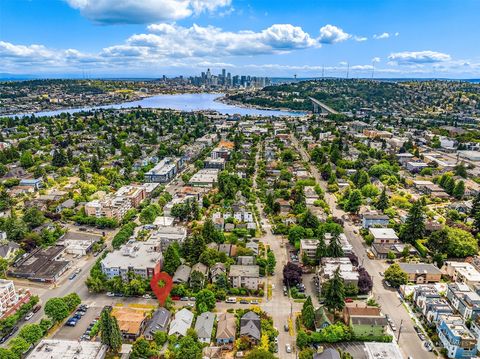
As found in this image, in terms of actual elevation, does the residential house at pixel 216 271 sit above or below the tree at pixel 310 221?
below

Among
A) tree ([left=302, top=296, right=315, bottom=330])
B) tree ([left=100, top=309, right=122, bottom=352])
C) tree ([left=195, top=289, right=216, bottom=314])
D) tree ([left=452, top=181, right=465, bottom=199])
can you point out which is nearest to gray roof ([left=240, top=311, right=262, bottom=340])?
tree ([left=195, top=289, right=216, bottom=314])

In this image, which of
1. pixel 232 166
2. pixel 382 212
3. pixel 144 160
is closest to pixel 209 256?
pixel 382 212

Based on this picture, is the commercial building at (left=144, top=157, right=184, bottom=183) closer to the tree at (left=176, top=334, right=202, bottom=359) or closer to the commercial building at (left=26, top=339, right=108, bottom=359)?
the commercial building at (left=26, top=339, right=108, bottom=359)

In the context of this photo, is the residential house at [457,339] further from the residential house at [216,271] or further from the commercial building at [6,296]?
the commercial building at [6,296]

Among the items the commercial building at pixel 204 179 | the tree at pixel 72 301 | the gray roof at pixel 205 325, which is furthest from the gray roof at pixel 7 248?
the commercial building at pixel 204 179

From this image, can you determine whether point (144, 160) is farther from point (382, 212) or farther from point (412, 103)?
point (412, 103)
